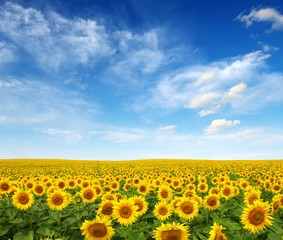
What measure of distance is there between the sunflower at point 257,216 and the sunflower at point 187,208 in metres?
1.58

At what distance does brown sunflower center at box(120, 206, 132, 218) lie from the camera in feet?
15.8

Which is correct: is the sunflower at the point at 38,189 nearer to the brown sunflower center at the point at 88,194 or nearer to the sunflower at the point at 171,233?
the brown sunflower center at the point at 88,194

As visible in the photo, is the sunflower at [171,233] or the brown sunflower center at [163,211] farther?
the brown sunflower center at [163,211]

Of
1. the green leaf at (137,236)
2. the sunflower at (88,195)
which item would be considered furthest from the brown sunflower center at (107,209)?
the sunflower at (88,195)

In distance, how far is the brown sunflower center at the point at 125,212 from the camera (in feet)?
15.8

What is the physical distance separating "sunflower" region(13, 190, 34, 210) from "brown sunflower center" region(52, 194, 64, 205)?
660mm

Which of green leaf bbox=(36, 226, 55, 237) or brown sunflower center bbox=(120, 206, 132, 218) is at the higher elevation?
brown sunflower center bbox=(120, 206, 132, 218)

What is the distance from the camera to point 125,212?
4.82 metres

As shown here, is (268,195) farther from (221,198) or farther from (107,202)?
(107,202)

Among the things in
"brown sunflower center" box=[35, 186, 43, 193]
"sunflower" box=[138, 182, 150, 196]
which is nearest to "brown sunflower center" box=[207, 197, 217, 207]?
"sunflower" box=[138, 182, 150, 196]

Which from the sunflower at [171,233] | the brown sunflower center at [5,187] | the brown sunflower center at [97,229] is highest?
the brown sunflower center at [5,187]

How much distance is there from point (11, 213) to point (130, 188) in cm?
429

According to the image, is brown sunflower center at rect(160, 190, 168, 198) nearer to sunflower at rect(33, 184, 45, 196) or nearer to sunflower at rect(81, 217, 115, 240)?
sunflower at rect(81, 217, 115, 240)

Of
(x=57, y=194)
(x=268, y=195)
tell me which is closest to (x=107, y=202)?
(x=57, y=194)
